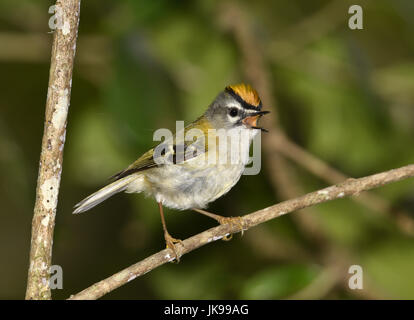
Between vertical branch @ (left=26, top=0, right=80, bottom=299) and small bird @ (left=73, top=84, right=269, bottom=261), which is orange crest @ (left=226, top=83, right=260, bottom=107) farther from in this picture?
vertical branch @ (left=26, top=0, right=80, bottom=299)

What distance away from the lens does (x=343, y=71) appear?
3709mm

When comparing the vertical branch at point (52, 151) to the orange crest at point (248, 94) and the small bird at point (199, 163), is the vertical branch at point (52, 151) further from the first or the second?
the orange crest at point (248, 94)

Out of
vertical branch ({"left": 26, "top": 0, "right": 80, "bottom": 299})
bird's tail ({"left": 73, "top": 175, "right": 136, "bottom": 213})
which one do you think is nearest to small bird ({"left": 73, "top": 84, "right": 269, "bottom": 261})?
bird's tail ({"left": 73, "top": 175, "right": 136, "bottom": 213})

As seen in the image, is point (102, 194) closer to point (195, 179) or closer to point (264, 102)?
point (195, 179)

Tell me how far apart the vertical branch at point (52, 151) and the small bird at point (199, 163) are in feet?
3.10

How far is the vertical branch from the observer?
5.51ft

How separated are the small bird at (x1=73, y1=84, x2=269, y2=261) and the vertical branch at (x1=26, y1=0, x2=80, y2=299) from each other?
94cm

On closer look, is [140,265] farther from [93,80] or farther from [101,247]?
[101,247]

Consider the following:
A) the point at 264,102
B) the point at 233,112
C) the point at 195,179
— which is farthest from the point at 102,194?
the point at 264,102

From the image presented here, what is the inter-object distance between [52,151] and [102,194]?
1104 mm

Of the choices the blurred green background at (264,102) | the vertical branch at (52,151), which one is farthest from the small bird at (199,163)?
the vertical branch at (52,151)

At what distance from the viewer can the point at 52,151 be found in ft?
5.51
